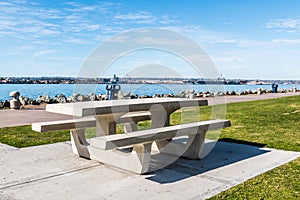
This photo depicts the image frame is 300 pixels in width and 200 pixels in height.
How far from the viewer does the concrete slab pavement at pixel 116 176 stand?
3.98 meters

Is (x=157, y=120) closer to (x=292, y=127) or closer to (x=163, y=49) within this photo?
(x=163, y=49)

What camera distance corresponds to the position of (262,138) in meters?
7.57

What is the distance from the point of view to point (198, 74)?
7.94 metres

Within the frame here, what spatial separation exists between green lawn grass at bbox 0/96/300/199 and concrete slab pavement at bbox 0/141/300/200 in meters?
0.23

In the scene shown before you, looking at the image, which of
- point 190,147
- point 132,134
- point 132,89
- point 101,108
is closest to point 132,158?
point 132,134

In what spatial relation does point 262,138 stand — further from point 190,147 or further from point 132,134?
point 132,134

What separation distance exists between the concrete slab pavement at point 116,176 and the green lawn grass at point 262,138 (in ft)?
0.76

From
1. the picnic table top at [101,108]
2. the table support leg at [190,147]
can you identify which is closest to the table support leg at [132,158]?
the picnic table top at [101,108]

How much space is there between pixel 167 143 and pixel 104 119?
127 centimetres

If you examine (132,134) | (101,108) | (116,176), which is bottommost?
(116,176)

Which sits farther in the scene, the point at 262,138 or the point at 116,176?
the point at 262,138

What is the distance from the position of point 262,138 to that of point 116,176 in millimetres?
4210

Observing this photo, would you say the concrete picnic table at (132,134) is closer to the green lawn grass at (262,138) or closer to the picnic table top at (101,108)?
the picnic table top at (101,108)

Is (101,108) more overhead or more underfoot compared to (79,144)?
more overhead
